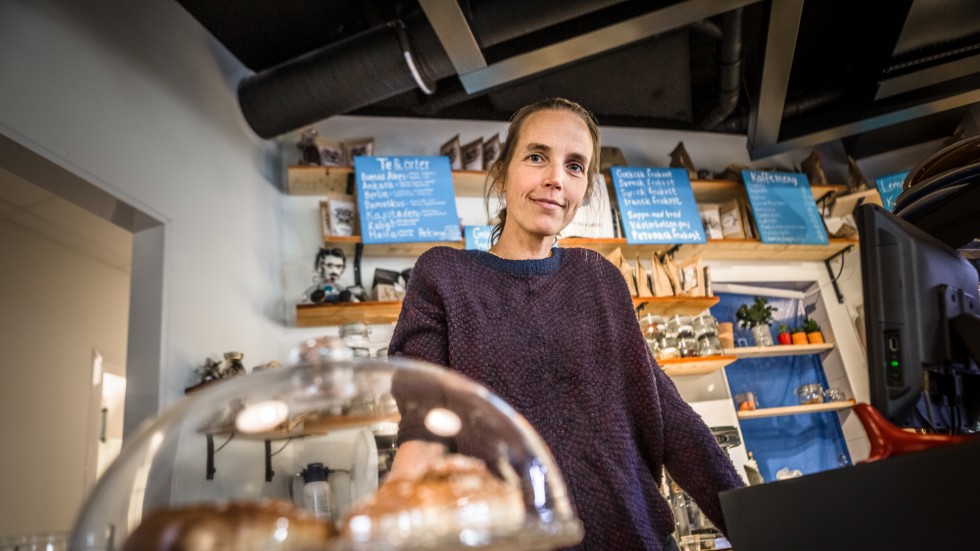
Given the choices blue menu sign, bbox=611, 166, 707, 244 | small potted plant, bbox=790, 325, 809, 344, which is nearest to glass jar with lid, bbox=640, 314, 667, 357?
blue menu sign, bbox=611, 166, 707, 244

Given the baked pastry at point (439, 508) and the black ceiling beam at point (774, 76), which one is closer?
the baked pastry at point (439, 508)

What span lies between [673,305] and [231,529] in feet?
12.7

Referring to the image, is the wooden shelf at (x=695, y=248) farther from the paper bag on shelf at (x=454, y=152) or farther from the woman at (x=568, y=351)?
the woman at (x=568, y=351)

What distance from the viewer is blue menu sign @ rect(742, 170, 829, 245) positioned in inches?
173

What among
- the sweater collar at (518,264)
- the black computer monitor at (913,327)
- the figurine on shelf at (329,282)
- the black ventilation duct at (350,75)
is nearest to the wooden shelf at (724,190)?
the black ventilation duct at (350,75)

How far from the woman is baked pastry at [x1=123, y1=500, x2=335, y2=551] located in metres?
0.61

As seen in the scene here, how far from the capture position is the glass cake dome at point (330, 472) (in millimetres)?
414

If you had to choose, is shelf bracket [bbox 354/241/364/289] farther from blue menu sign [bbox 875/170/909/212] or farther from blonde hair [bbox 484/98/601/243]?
blue menu sign [bbox 875/170/909/212]

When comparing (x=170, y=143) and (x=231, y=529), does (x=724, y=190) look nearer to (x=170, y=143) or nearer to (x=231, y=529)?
(x=170, y=143)

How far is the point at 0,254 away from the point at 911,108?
5.59 m

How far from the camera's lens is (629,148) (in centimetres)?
475

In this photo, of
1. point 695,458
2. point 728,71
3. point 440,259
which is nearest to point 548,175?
point 440,259

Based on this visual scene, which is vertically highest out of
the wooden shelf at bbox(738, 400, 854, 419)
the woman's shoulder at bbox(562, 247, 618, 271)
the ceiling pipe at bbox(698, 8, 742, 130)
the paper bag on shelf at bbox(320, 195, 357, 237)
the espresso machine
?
the ceiling pipe at bbox(698, 8, 742, 130)

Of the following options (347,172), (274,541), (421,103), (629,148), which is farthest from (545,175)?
(629,148)
